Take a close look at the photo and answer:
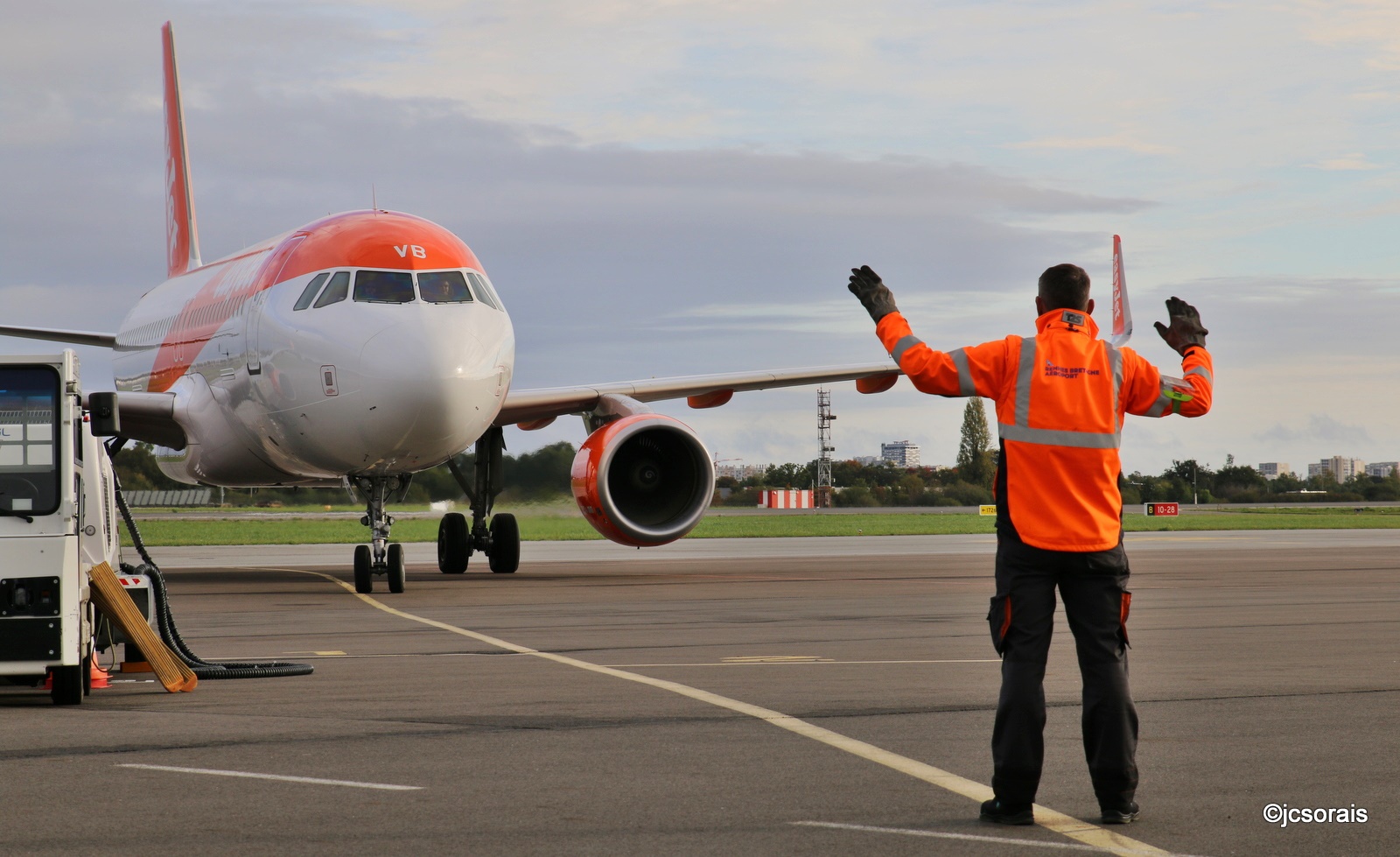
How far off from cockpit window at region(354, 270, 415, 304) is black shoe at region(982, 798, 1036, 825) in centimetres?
1153

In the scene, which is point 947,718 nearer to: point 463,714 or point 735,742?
point 735,742

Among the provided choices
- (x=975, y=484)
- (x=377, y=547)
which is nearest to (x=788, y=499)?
(x=975, y=484)

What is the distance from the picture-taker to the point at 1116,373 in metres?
5.64

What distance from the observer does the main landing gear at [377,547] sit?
1648 cm

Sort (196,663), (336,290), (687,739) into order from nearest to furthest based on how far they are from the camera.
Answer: (687,739), (196,663), (336,290)

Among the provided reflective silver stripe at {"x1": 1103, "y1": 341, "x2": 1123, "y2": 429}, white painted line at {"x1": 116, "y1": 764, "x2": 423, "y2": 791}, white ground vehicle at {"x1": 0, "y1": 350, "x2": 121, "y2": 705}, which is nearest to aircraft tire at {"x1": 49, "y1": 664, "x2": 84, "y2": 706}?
white ground vehicle at {"x1": 0, "y1": 350, "x2": 121, "y2": 705}

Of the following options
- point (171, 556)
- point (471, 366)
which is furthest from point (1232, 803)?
point (171, 556)

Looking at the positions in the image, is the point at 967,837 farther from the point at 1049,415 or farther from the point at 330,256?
the point at 330,256

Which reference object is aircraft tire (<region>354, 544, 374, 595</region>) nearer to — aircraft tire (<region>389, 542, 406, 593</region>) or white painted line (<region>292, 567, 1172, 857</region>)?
aircraft tire (<region>389, 542, 406, 593</region>)

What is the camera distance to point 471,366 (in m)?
15.5

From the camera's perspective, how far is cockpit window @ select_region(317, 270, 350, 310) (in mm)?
15930

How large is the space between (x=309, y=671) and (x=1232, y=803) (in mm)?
5795

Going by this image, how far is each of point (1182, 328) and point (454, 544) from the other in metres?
16.3

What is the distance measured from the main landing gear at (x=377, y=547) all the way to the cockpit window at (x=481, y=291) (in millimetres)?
2427
